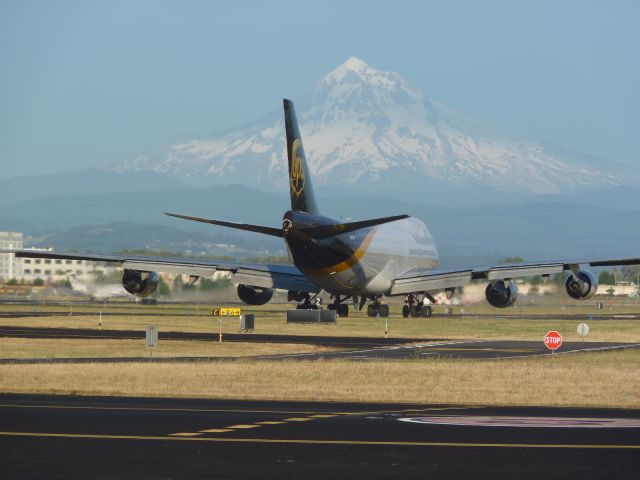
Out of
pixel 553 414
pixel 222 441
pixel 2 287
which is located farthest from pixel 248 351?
pixel 2 287

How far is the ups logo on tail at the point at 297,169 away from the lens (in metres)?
81.4

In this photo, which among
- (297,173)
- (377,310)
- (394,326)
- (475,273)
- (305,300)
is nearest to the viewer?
(297,173)

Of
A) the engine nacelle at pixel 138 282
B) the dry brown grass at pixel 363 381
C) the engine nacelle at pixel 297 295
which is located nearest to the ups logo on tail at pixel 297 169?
the engine nacelle at pixel 138 282

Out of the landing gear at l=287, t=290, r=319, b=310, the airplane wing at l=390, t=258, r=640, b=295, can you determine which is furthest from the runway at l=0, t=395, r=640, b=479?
the landing gear at l=287, t=290, r=319, b=310

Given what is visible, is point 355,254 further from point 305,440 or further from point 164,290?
point 305,440

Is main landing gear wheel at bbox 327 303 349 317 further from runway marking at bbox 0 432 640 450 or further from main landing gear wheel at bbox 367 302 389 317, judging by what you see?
runway marking at bbox 0 432 640 450

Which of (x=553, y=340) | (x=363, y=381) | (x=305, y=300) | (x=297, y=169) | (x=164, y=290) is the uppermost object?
(x=297, y=169)

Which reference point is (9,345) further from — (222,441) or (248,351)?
(222,441)

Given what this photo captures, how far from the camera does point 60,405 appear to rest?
35031 millimetres

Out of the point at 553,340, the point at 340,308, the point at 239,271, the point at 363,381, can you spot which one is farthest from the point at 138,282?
the point at 363,381

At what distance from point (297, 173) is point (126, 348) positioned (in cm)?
2456

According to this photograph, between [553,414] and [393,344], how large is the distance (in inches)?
1210

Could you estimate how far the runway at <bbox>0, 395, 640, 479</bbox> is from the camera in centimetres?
2322

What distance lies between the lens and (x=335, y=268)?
270ft
